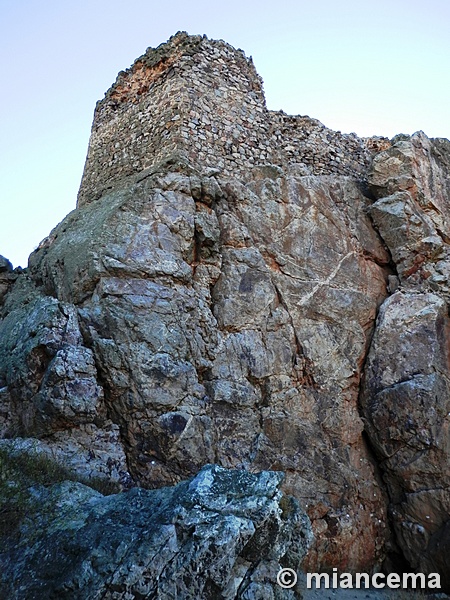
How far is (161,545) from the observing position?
481 cm

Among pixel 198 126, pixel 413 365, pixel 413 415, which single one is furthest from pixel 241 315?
→ pixel 198 126

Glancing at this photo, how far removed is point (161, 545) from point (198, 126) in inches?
342

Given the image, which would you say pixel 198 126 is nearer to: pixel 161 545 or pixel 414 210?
pixel 414 210

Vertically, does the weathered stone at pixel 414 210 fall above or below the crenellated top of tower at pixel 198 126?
below

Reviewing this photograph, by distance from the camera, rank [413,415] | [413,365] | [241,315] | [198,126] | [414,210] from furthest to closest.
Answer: [414,210]
[198,126]
[413,365]
[241,315]
[413,415]

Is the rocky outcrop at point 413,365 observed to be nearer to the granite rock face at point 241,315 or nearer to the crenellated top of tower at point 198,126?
the granite rock face at point 241,315

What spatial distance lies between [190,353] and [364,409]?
12.3 ft

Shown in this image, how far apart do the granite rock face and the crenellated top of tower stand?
2.1 inches

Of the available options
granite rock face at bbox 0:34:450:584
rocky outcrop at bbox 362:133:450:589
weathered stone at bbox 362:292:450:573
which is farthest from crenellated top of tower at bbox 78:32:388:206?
weathered stone at bbox 362:292:450:573

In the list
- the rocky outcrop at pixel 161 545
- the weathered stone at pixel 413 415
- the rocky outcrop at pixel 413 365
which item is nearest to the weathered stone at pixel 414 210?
the rocky outcrop at pixel 413 365

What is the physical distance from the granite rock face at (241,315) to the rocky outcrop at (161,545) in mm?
1777

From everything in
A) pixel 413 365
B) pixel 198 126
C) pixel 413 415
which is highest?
pixel 198 126

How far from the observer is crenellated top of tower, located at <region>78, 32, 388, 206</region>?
10969mm

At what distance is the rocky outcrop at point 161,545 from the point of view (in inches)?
185
